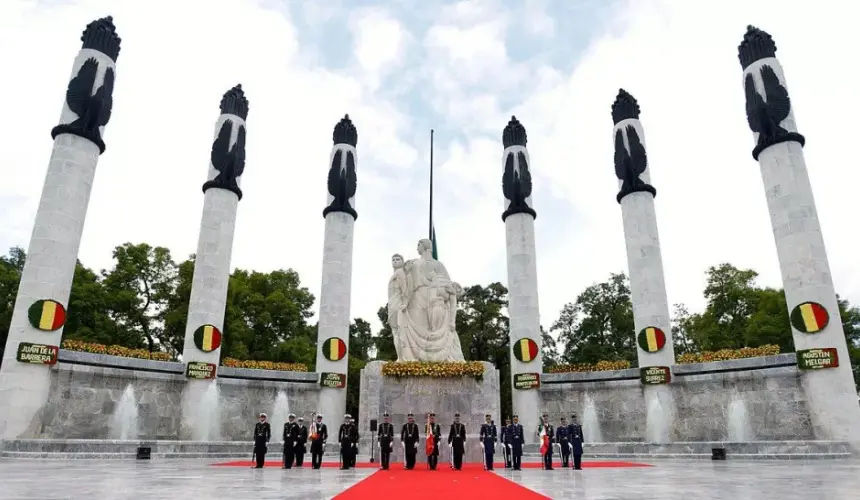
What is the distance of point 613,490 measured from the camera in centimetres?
812

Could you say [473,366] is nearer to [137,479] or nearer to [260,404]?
[137,479]

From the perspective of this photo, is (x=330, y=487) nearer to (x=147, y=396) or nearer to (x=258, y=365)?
(x=147, y=396)

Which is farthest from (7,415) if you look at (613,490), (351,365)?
(351,365)

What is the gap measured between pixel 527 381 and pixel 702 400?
8.35 metres

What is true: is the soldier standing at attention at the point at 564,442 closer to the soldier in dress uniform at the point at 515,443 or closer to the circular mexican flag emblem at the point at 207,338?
the soldier in dress uniform at the point at 515,443

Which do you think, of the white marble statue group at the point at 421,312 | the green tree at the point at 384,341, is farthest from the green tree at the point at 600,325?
the white marble statue group at the point at 421,312

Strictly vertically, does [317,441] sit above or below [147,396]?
below

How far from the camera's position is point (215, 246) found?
1062 inches

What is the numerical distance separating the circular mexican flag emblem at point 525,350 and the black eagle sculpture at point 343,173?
1209 centimetres

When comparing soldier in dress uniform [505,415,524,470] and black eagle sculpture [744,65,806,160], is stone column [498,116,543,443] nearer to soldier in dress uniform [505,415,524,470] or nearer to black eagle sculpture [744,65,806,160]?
black eagle sculpture [744,65,806,160]

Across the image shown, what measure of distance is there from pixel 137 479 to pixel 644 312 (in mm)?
23277

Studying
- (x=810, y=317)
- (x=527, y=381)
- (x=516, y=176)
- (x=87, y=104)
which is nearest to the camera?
(x=810, y=317)

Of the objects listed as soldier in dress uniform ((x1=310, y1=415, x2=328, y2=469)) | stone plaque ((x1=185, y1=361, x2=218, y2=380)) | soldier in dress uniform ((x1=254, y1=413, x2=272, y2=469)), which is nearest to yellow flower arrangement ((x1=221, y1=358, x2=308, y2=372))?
stone plaque ((x1=185, y1=361, x2=218, y2=380))

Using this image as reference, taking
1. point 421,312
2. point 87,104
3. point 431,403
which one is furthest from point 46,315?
point 431,403
